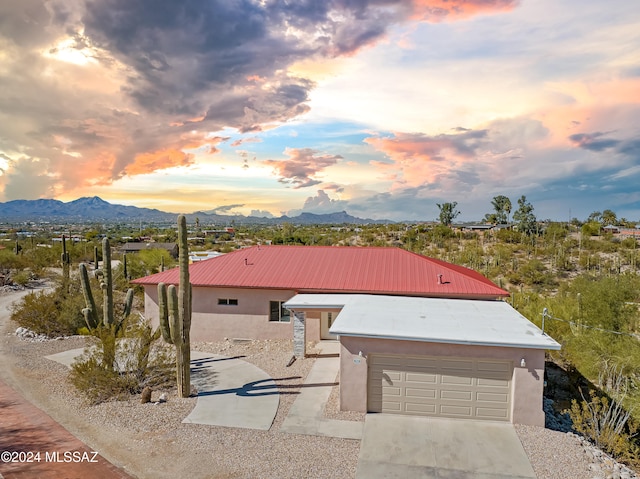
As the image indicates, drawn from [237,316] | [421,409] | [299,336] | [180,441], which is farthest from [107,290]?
[421,409]

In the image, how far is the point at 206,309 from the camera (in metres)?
21.4

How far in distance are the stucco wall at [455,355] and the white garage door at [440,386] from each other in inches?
8.1

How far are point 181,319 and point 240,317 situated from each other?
7719mm

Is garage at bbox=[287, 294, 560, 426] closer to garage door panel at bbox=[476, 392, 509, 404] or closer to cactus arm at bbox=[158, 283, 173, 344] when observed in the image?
garage door panel at bbox=[476, 392, 509, 404]

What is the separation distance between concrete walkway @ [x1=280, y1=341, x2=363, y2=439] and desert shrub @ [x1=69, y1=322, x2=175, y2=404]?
4.94m

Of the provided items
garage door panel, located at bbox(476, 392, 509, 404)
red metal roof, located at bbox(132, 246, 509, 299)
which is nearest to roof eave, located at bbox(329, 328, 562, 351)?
garage door panel, located at bbox(476, 392, 509, 404)

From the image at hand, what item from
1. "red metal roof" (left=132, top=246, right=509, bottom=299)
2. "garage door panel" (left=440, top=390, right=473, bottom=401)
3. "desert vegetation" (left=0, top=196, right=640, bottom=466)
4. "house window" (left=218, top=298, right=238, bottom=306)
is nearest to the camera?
"garage door panel" (left=440, top=390, right=473, bottom=401)

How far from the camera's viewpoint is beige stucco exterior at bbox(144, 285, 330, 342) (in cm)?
2055

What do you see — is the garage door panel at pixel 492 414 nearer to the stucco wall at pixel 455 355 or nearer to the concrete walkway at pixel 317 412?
the stucco wall at pixel 455 355

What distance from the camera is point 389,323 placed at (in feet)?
44.9

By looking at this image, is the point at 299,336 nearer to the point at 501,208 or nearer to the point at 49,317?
the point at 49,317

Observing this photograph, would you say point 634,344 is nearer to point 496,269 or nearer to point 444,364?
point 444,364

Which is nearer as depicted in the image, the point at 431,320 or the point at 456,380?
the point at 456,380

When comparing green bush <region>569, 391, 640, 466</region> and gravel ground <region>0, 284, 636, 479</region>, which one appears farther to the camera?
green bush <region>569, 391, 640, 466</region>
